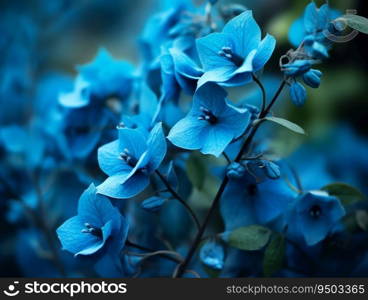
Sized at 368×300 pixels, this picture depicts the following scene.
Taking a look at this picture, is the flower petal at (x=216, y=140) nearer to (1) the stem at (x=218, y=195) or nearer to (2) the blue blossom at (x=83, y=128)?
(1) the stem at (x=218, y=195)

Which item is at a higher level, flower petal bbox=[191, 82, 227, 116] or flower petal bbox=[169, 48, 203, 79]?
flower petal bbox=[169, 48, 203, 79]

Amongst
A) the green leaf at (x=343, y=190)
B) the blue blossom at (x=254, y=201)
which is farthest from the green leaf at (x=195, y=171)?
the green leaf at (x=343, y=190)

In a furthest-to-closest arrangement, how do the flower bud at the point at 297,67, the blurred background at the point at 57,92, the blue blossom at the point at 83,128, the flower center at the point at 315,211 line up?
1. the blurred background at the point at 57,92
2. the blue blossom at the point at 83,128
3. the flower center at the point at 315,211
4. the flower bud at the point at 297,67

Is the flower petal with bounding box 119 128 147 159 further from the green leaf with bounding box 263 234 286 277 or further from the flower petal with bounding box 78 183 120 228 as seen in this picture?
the green leaf with bounding box 263 234 286 277

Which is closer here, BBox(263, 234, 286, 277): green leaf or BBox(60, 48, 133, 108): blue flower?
BBox(263, 234, 286, 277): green leaf

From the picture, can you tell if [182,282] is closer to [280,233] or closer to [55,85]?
[280,233]

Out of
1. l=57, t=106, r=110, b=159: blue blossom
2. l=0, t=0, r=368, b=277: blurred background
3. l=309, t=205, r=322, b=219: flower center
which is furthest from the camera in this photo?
l=0, t=0, r=368, b=277: blurred background

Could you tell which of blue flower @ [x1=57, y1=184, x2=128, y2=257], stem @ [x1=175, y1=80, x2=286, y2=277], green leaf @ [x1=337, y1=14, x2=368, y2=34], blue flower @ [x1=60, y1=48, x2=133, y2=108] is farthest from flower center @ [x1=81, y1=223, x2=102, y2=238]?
green leaf @ [x1=337, y1=14, x2=368, y2=34]
